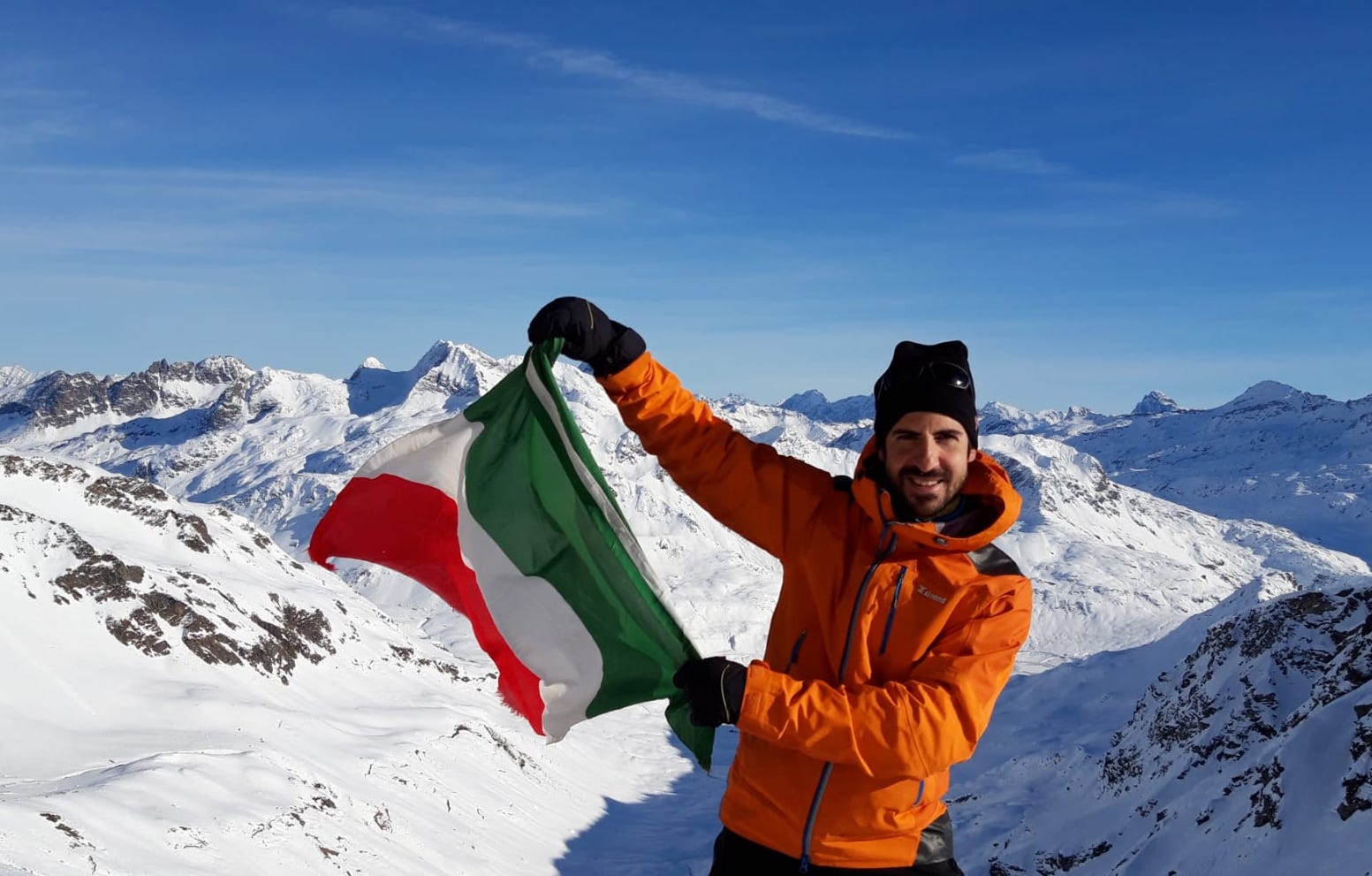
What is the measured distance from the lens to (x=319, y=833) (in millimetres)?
33562

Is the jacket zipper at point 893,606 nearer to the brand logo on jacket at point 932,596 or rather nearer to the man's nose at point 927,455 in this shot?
the brand logo on jacket at point 932,596

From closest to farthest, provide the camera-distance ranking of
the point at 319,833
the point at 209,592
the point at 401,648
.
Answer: the point at 319,833, the point at 209,592, the point at 401,648

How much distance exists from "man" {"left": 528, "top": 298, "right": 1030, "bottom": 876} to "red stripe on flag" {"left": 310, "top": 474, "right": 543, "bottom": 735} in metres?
2.10

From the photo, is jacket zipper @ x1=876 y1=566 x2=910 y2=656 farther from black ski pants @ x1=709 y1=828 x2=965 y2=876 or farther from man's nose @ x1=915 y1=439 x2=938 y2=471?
black ski pants @ x1=709 y1=828 x2=965 y2=876

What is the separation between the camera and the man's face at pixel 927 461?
18.1 feet

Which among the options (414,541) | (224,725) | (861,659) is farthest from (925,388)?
(224,725)

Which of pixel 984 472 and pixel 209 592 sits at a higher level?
pixel 984 472

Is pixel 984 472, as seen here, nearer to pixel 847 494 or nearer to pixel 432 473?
pixel 847 494

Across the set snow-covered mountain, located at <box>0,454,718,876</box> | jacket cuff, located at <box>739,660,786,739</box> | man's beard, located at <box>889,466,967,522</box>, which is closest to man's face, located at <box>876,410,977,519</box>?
man's beard, located at <box>889,466,967,522</box>

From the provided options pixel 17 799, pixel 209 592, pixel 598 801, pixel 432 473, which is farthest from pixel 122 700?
pixel 432 473

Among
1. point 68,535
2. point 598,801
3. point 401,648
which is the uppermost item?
point 68,535

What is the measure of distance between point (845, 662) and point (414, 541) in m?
3.95

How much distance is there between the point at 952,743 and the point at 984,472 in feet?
5.14

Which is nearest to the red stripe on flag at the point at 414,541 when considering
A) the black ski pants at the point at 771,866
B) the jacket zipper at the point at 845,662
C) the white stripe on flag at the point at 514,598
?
the white stripe on flag at the point at 514,598
